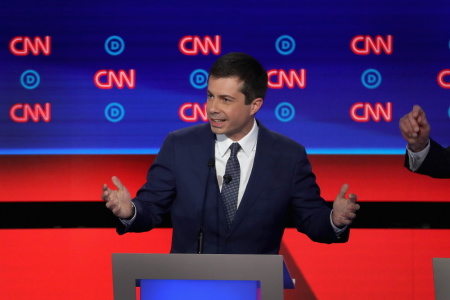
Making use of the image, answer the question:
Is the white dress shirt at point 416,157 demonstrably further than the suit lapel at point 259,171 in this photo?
No

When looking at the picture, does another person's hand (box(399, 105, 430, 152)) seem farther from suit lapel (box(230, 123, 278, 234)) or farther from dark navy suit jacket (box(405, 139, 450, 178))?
suit lapel (box(230, 123, 278, 234))

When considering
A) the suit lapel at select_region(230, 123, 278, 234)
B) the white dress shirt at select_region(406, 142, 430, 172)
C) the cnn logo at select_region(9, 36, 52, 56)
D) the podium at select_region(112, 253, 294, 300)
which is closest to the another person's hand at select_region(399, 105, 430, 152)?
the white dress shirt at select_region(406, 142, 430, 172)

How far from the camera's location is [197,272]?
1.45 metres

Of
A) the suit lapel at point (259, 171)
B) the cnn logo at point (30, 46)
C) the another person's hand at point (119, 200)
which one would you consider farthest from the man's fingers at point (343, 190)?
the cnn logo at point (30, 46)

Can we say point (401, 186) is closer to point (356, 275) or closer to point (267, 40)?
point (356, 275)

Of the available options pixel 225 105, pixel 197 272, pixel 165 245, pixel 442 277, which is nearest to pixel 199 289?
pixel 197 272

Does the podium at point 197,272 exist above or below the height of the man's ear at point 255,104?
below

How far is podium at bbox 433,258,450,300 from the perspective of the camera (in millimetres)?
1404

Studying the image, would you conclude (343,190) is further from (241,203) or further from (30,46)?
(30,46)

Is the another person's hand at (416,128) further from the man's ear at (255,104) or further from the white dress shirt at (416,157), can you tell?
the man's ear at (255,104)

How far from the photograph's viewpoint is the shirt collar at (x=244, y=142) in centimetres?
233

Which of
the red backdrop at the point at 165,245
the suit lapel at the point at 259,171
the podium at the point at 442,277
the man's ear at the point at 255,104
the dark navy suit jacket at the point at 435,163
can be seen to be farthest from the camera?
the red backdrop at the point at 165,245

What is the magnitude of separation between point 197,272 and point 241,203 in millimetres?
791

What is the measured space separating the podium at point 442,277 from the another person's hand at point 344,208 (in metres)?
0.50
